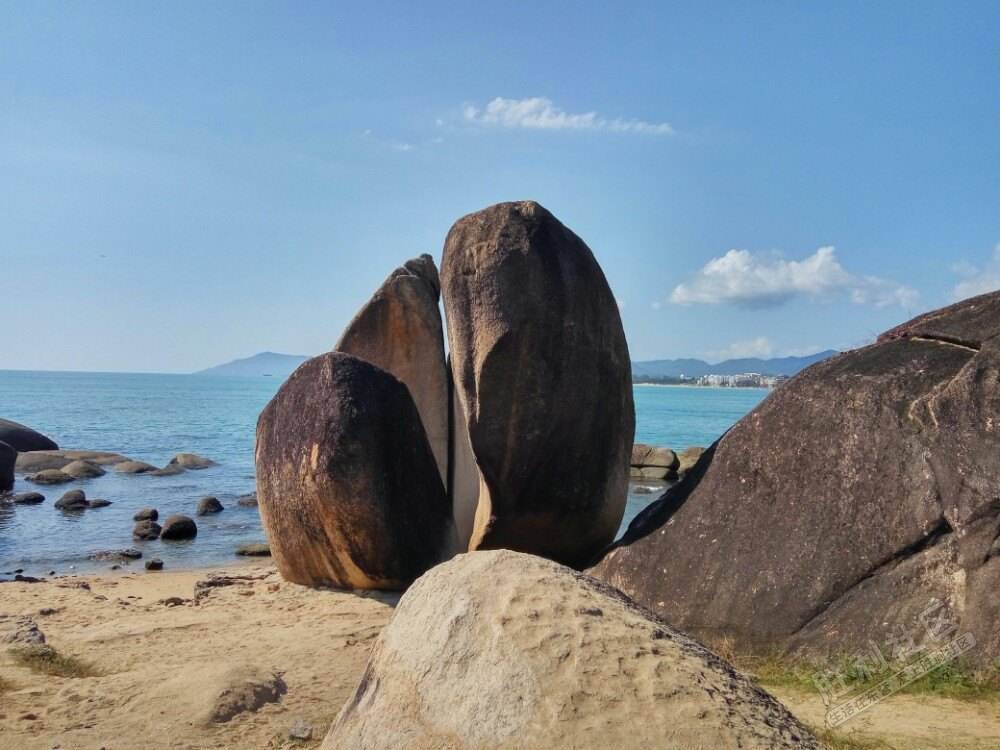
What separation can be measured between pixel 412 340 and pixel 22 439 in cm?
1962

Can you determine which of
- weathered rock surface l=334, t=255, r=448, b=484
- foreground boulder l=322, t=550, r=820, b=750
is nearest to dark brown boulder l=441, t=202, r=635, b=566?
weathered rock surface l=334, t=255, r=448, b=484

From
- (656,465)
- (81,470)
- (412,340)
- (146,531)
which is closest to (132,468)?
(81,470)

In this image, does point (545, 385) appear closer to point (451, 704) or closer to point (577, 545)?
point (577, 545)

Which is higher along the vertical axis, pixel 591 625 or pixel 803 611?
pixel 591 625

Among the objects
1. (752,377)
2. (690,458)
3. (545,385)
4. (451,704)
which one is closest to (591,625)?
(451,704)

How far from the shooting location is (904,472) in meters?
5.90

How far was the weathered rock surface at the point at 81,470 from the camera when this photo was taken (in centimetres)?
2158

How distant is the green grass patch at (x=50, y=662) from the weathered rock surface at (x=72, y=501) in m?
11.3

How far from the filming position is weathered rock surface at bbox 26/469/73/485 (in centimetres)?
2062

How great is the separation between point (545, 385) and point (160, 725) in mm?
3990

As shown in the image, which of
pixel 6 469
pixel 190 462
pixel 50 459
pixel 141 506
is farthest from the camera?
pixel 190 462

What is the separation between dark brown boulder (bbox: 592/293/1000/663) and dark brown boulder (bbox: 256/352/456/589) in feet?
6.44

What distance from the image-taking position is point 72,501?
16844mm

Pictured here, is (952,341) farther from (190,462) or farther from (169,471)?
(190,462)
